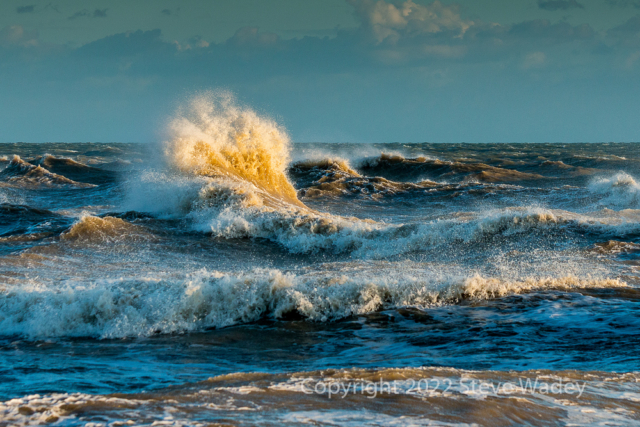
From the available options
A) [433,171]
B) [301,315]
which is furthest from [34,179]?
[301,315]

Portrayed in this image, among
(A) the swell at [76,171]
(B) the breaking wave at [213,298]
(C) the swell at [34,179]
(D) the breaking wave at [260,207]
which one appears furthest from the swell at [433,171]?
(B) the breaking wave at [213,298]

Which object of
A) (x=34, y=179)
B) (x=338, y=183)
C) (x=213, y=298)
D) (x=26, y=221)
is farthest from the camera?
(x=34, y=179)

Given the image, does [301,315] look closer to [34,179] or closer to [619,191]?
[619,191]

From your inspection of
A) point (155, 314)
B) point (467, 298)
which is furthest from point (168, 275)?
point (467, 298)

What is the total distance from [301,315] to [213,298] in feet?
3.63

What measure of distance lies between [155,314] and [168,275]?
5.52ft

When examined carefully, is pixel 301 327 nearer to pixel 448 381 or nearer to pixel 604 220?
pixel 448 381

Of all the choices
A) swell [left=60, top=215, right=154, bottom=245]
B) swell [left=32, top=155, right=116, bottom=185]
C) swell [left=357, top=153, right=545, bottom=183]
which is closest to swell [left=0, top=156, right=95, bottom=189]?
swell [left=32, top=155, right=116, bottom=185]

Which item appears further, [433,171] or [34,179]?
[433,171]

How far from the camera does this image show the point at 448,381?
A: 4520 millimetres

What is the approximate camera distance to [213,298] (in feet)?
23.9

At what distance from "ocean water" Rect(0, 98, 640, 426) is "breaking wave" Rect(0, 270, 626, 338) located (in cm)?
2

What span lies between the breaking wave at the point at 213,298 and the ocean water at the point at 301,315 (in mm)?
23

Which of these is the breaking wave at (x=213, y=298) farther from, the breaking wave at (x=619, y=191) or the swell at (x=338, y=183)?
the swell at (x=338, y=183)
